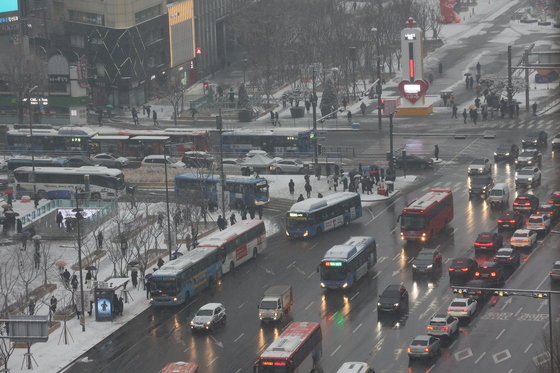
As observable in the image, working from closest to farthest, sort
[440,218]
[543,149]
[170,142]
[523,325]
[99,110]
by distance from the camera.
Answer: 1. [523,325]
2. [440,218]
3. [543,149]
4. [170,142]
5. [99,110]

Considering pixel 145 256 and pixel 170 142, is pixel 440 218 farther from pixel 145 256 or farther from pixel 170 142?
pixel 170 142

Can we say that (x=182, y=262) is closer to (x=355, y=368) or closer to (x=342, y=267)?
(x=342, y=267)

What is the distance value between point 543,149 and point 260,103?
41.2 m

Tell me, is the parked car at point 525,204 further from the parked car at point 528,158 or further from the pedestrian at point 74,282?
the pedestrian at point 74,282

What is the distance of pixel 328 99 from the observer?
477 ft

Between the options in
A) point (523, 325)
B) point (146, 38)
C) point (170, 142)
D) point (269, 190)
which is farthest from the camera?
point (146, 38)

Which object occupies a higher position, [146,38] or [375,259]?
[146,38]

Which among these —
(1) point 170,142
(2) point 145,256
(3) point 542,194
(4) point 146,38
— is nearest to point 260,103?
(4) point 146,38

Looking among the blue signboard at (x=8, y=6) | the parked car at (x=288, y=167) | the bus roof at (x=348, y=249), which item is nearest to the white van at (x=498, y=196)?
the bus roof at (x=348, y=249)

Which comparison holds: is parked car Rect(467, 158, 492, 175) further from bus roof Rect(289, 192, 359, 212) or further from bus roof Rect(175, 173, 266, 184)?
bus roof Rect(175, 173, 266, 184)

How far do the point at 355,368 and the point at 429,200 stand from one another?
107ft

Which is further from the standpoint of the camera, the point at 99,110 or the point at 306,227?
Result: the point at 99,110

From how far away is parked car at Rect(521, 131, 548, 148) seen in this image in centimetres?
12188

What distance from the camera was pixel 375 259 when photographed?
88.1 m
